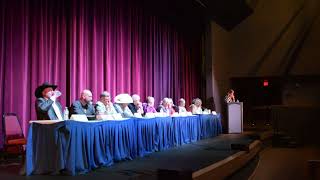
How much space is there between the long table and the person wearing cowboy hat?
0.56 meters

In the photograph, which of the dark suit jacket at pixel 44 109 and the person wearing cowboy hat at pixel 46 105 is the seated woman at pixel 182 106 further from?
the dark suit jacket at pixel 44 109

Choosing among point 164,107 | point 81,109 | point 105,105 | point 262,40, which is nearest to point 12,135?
point 81,109

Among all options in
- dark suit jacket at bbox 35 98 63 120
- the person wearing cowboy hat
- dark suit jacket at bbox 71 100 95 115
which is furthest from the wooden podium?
dark suit jacket at bbox 35 98 63 120

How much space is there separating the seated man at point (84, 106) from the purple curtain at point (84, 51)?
117cm

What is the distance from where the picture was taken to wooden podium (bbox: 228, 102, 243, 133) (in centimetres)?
1120

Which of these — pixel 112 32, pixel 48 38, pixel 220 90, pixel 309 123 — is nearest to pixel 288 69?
pixel 220 90

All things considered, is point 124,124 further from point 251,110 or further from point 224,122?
point 251,110

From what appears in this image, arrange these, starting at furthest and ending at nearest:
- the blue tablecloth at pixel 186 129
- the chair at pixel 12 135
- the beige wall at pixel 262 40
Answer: the beige wall at pixel 262 40 < the blue tablecloth at pixel 186 129 < the chair at pixel 12 135

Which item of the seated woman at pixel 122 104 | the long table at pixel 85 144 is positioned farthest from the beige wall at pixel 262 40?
the long table at pixel 85 144

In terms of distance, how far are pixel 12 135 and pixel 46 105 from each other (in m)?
1.18

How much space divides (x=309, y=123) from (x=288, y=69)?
4.09 metres

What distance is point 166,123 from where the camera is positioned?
22.8 ft

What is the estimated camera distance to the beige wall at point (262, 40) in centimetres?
1355

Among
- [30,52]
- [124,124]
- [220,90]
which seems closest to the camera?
[124,124]
